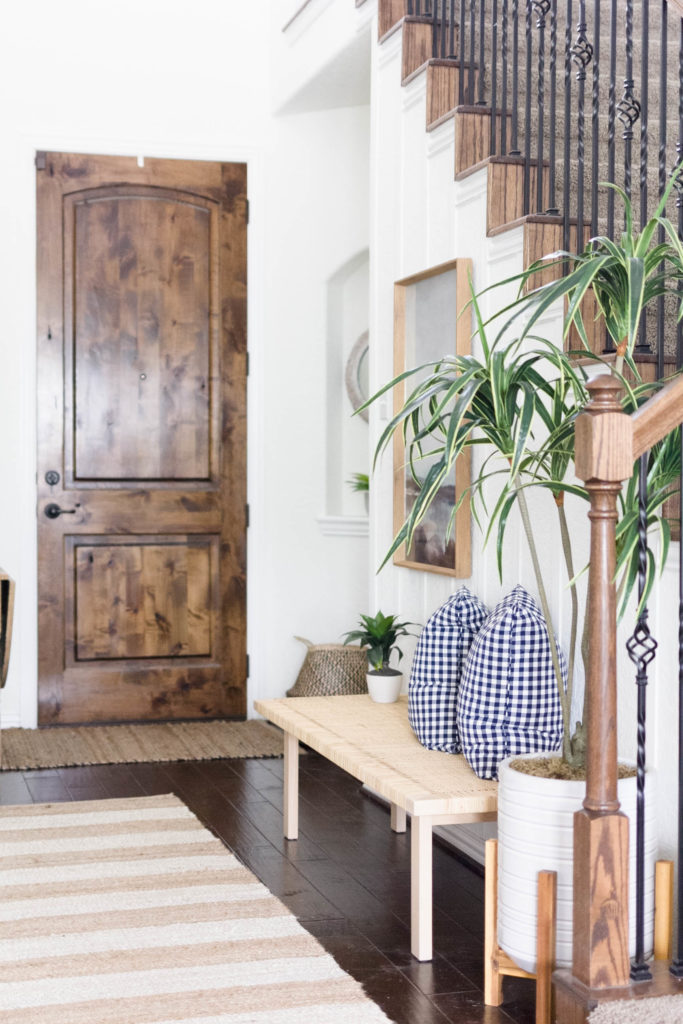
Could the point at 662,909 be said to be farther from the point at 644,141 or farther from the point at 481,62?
the point at 481,62

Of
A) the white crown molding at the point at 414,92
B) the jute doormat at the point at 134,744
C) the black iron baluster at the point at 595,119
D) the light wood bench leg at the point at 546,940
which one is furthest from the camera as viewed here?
the jute doormat at the point at 134,744

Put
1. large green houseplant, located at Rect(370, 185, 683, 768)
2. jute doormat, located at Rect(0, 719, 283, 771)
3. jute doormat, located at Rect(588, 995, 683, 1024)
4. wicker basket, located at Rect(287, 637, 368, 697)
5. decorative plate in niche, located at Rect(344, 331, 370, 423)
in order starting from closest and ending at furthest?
1. jute doormat, located at Rect(588, 995, 683, 1024)
2. large green houseplant, located at Rect(370, 185, 683, 768)
3. jute doormat, located at Rect(0, 719, 283, 771)
4. wicker basket, located at Rect(287, 637, 368, 697)
5. decorative plate in niche, located at Rect(344, 331, 370, 423)

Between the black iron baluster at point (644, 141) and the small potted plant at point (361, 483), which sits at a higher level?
the black iron baluster at point (644, 141)

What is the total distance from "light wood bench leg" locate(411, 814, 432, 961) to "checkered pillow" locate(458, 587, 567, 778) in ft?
0.70

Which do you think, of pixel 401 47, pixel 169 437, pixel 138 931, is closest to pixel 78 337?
pixel 169 437

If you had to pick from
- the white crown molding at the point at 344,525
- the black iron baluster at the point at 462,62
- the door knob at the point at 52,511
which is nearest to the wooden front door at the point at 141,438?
the door knob at the point at 52,511

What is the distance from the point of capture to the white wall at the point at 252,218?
518 cm

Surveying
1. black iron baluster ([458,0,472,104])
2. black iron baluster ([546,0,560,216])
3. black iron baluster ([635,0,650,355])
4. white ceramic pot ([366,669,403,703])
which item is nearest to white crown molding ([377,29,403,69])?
black iron baluster ([458,0,472,104])

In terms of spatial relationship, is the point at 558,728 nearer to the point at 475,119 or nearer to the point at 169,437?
the point at 475,119

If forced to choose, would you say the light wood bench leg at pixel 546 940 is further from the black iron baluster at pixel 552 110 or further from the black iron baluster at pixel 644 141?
the black iron baluster at pixel 552 110

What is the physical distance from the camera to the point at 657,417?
2.12 m

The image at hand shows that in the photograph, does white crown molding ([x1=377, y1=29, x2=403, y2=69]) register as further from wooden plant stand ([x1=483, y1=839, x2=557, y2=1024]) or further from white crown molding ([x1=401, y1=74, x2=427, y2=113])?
wooden plant stand ([x1=483, y1=839, x2=557, y2=1024])

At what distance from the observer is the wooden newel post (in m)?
2.07

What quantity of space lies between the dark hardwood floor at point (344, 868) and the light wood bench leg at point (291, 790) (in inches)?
1.9
